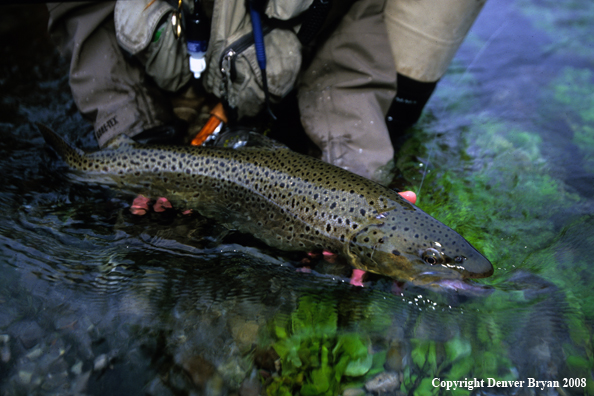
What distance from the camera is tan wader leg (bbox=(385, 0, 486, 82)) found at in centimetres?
259

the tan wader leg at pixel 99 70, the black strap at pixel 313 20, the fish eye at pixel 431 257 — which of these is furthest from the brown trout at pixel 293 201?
the black strap at pixel 313 20

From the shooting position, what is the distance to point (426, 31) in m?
2.66

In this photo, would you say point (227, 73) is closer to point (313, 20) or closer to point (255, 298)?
point (313, 20)

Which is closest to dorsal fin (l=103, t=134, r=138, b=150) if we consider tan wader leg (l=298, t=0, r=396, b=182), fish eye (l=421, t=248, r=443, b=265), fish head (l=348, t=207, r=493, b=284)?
tan wader leg (l=298, t=0, r=396, b=182)

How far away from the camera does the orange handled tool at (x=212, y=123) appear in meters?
2.93

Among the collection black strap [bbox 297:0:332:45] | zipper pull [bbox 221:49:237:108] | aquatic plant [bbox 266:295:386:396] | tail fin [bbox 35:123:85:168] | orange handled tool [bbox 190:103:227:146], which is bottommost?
tail fin [bbox 35:123:85:168]

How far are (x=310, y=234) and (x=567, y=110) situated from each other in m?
2.93

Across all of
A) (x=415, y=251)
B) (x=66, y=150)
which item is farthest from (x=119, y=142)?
(x=415, y=251)

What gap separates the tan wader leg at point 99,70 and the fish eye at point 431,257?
198 cm

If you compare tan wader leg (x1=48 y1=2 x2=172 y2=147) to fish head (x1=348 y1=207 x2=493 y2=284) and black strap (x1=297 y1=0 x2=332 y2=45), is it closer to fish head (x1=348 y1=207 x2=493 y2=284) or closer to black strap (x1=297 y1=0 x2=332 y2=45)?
black strap (x1=297 y1=0 x2=332 y2=45)

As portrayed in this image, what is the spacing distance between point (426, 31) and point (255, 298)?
6.69 ft

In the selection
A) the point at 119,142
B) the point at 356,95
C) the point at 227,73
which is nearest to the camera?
the point at 119,142

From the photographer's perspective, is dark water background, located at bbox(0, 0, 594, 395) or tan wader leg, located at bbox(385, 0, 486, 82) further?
tan wader leg, located at bbox(385, 0, 486, 82)

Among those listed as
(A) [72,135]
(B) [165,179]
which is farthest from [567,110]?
(A) [72,135]
